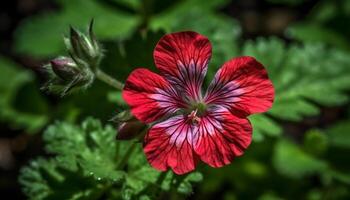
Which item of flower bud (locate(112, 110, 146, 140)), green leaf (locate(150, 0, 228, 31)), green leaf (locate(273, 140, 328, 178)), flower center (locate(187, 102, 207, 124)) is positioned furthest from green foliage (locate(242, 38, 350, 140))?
flower bud (locate(112, 110, 146, 140))

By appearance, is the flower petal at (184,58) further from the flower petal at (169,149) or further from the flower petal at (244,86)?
the flower petal at (169,149)

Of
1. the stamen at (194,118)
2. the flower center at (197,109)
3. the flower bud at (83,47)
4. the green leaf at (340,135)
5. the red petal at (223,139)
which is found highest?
the flower bud at (83,47)

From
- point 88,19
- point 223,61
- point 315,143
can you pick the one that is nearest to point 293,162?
point 315,143

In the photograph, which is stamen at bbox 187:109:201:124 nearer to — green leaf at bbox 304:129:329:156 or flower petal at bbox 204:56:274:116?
flower petal at bbox 204:56:274:116

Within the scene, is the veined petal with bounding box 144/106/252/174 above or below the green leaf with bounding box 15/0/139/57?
below

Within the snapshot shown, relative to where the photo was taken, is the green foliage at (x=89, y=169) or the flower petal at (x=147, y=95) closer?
the flower petal at (x=147, y=95)

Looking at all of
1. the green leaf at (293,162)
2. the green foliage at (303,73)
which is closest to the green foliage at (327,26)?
the green foliage at (303,73)

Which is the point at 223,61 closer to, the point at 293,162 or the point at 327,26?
the point at 293,162
